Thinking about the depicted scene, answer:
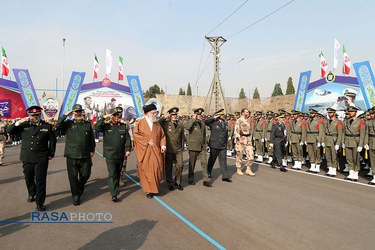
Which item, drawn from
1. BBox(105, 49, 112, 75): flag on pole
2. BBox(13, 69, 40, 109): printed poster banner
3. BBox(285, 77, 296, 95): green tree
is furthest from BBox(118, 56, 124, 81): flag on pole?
BBox(285, 77, 296, 95): green tree

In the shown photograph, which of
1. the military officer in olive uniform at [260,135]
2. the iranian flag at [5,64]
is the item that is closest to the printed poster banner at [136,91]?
the iranian flag at [5,64]

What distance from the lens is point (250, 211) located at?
473 cm

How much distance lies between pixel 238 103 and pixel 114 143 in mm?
36356

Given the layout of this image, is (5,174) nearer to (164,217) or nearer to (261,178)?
(164,217)

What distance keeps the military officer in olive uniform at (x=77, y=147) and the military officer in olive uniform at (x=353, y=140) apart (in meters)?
7.69

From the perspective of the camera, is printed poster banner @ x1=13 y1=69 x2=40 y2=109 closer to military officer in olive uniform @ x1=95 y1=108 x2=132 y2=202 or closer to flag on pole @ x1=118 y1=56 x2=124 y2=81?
flag on pole @ x1=118 y1=56 x2=124 y2=81

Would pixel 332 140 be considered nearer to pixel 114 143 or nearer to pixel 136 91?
pixel 114 143

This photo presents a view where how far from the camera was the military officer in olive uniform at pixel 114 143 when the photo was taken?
213 inches

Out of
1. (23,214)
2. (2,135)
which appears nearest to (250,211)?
(23,214)

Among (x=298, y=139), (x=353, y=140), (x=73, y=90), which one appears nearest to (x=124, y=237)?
(x=353, y=140)

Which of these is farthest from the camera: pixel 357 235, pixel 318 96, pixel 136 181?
pixel 318 96

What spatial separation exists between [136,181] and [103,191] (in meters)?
1.28

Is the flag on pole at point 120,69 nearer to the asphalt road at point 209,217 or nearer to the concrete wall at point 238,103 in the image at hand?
the concrete wall at point 238,103

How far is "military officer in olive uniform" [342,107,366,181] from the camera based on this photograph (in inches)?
297
